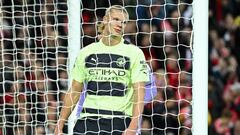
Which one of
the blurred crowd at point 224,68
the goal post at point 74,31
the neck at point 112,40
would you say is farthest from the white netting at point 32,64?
the blurred crowd at point 224,68

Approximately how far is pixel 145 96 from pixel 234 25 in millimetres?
2792

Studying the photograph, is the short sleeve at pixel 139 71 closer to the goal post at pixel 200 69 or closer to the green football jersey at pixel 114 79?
the green football jersey at pixel 114 79

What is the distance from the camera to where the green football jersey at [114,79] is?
12.9ft

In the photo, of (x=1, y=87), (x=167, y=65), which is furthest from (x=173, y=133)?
(x=1, y=87)

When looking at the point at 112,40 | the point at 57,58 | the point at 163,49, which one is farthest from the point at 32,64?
the point at 112,40

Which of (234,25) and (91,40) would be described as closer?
(91,40)

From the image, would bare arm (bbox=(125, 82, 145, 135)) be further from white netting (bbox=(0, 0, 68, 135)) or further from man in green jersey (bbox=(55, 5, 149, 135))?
white netting (bbox=(0, 0, 68, 135))

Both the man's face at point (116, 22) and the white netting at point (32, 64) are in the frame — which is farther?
the white netting at point (32, 64)

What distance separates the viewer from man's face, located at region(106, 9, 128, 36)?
3.93 m

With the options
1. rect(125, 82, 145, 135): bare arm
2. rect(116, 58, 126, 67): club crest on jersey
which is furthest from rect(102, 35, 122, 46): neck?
rect(125, 82, 145, 135): bare arm

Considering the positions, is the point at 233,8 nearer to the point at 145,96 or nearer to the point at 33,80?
the point at 33,80

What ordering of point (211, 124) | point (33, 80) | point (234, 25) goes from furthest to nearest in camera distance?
point (234, 25) < point (211, 124) < point (33, 80)

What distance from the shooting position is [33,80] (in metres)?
5.16

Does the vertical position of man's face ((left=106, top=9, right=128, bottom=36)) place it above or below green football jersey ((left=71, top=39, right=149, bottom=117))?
above
